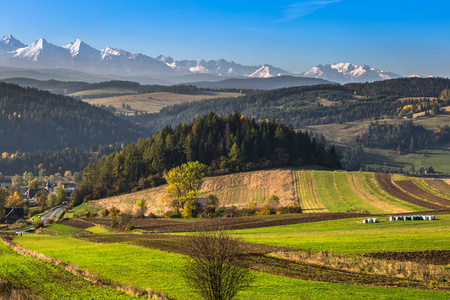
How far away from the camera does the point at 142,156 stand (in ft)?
520

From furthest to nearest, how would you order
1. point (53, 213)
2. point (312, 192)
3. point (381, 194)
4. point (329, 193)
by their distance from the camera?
point (53, 213)
point (312, 192)
point (329, 193)
point (381, 194)

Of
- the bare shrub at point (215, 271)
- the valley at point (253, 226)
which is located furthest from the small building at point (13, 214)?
the bare shrub at point (215, 271)

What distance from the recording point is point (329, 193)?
120375mm

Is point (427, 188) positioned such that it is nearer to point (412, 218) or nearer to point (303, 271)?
point (412, 218)

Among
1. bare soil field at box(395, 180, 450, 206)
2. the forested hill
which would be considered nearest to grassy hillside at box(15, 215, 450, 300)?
bare soil field at box(395, 180, 450, 206)

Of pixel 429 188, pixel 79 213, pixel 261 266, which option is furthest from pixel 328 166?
pixel 261 266

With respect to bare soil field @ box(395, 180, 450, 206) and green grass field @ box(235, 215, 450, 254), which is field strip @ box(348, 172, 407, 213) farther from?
green grass field @ box(235, 215, 450, 254)

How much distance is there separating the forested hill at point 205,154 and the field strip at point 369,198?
1102 inches

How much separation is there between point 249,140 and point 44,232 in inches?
2883

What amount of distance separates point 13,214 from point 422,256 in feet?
413

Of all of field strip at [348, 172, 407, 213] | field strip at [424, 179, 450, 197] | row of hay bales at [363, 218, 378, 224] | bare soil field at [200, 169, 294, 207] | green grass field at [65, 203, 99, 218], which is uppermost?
field strip at [424, 179, 450, 197]

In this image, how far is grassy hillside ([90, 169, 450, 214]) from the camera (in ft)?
340

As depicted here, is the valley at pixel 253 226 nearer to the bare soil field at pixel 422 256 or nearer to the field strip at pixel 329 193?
the bare soil field at pixel 422 256

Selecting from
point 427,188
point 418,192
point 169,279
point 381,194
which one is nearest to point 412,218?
point 418,192
